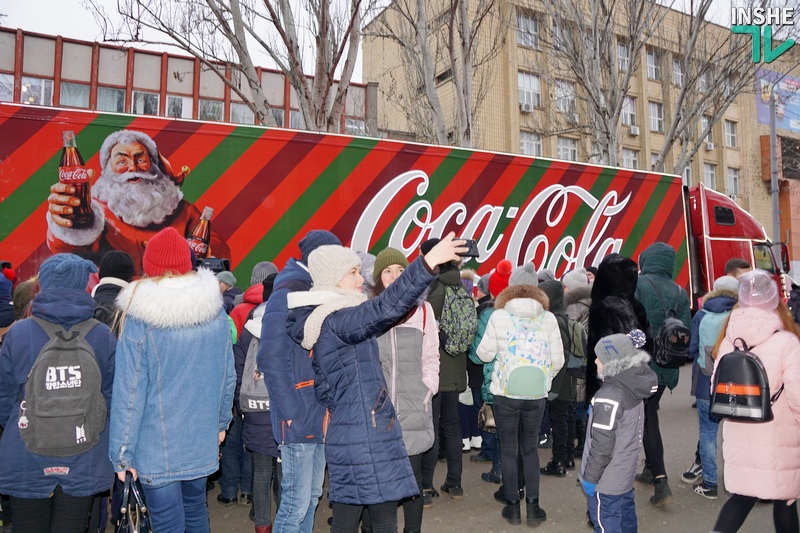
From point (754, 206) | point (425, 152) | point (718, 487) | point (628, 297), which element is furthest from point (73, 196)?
point (754, 206)

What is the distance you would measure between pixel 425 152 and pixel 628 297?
14.3 feet

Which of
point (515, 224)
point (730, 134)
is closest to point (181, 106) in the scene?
point (515, 224)

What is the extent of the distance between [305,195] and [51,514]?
527 cm

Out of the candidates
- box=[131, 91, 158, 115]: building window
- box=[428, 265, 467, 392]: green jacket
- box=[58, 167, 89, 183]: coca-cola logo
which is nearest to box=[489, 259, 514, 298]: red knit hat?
box=[428, 265, 467, 392]: green jacket

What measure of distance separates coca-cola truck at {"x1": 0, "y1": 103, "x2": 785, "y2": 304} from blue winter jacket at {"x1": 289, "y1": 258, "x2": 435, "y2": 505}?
4.90 meters

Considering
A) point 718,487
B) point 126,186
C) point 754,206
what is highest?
point 754,206

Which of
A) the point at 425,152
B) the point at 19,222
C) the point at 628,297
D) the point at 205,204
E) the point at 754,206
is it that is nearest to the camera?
the point at 628,297

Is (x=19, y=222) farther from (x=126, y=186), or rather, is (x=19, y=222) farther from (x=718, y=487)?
(x=718, y=487)

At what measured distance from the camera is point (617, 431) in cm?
370

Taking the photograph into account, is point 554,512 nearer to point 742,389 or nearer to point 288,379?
point 742,389

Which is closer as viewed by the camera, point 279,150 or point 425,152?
point 279,150

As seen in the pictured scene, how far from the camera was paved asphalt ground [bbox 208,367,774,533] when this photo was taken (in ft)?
15.3

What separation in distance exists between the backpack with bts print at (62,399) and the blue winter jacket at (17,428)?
0.20 feet

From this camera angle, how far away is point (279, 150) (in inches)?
308
